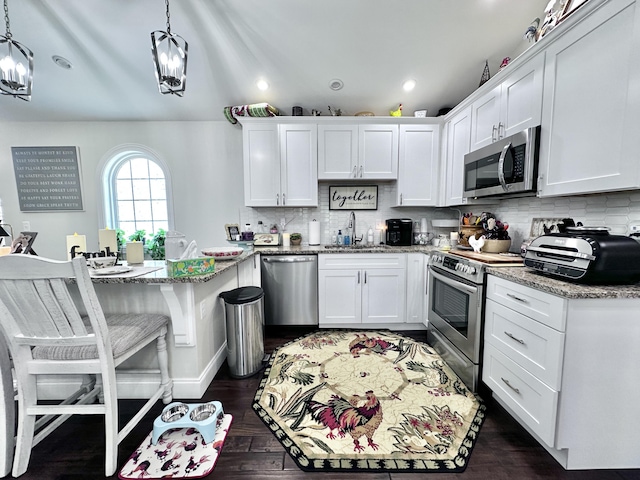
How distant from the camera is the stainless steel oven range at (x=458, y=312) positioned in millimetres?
1695

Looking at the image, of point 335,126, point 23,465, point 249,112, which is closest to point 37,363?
point 23,465

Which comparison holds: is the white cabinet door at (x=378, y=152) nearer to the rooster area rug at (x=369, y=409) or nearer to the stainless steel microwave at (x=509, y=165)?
the stainless steel microwave at (x=509, y=165)

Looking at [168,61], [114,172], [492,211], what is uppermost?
[168,61]

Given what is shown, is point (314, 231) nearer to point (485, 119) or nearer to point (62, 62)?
point (485, 119)

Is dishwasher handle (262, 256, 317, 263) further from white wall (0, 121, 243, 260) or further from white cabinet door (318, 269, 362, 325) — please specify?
white wall (0, 121, 243, 260)

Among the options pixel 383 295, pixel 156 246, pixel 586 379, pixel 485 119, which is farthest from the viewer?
pixel 156 246

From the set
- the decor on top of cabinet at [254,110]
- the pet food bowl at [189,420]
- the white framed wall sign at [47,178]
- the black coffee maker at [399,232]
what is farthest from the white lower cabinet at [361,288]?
the white framed wall sign at [47,178]

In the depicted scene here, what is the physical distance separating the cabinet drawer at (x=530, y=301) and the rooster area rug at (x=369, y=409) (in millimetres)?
752

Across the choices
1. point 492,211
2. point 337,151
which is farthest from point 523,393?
point 337,151

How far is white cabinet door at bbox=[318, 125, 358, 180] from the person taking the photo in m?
2.89

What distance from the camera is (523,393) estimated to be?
53.4 inches

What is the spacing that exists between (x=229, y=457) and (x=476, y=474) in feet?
4.07

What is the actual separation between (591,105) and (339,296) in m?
2.33

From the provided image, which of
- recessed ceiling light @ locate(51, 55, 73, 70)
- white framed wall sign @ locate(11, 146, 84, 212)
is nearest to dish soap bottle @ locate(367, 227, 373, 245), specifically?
recessed ceiling light @ locate(51, 55, 73, 70)
